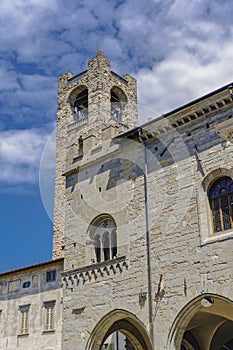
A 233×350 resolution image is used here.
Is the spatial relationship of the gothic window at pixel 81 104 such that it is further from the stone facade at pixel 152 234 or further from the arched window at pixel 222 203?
the arched window at pixel 222 203

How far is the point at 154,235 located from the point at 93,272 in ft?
8.91

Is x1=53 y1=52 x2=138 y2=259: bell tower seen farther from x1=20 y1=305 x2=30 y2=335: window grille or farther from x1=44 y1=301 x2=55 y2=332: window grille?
x1=44 y1=301 x2=55 y2=332: window grille

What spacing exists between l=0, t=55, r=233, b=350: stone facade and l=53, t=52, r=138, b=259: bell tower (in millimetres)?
12151

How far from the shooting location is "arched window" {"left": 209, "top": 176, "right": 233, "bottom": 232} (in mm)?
13776

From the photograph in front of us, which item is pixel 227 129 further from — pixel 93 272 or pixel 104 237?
pixel 93 272

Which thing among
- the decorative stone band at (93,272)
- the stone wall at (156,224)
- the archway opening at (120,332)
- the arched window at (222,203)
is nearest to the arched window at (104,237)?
the stone wall at (156,224)

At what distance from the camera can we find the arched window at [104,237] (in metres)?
16.4

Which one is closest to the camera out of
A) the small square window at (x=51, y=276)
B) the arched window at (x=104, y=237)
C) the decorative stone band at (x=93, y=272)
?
the decorative stone band at (x=93, y=272)

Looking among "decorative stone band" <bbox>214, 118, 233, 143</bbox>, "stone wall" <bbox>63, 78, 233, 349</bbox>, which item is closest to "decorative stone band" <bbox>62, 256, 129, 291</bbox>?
"stone wall" <bbox>63, 78, 233, 349</bbox>

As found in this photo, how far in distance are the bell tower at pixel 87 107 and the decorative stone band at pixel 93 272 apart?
12540 millimetres

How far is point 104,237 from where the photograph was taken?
16812 millimetres

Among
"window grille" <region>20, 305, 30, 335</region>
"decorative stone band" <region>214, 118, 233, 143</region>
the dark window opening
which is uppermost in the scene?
"decorative stone band" <region>214, 118, 233, 143</region>

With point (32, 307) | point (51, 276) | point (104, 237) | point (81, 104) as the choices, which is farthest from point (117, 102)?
point (104, 237)

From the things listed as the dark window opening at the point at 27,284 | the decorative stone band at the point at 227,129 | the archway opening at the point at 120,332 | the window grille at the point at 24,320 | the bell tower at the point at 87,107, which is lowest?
the archway opening at the point at 120,332
